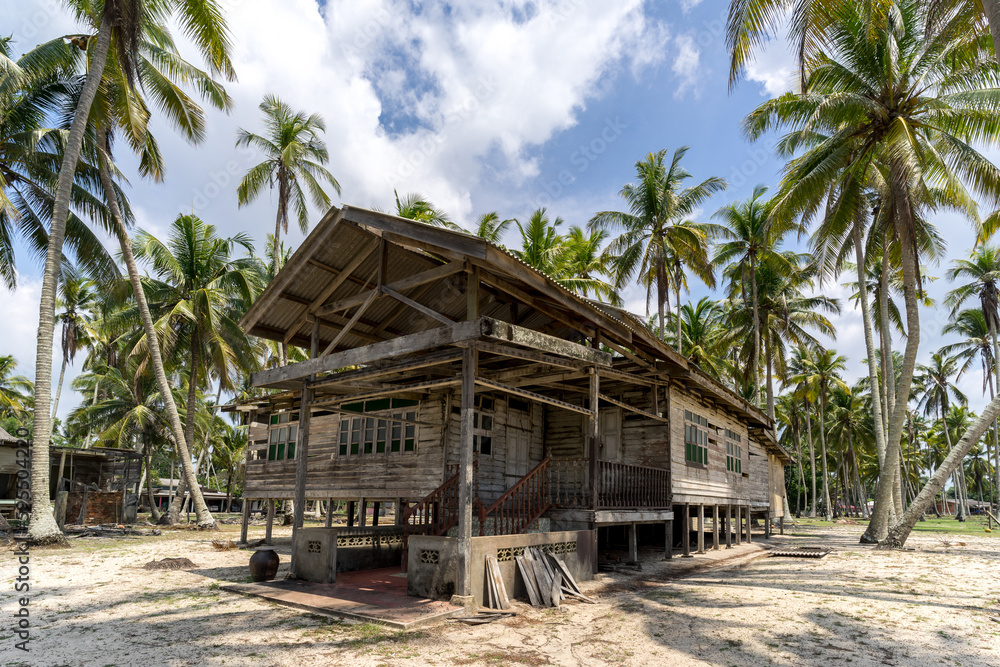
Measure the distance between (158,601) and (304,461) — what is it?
3032 millimetres

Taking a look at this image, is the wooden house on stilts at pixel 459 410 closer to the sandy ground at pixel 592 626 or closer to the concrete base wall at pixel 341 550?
the concrete base wall at pixel 341 550

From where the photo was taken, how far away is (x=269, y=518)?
1841cm

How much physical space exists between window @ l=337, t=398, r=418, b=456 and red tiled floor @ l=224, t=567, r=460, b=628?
13.4 feet

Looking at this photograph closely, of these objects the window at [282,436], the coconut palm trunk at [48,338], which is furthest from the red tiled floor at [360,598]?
the coconut palm trunk at [48,338]

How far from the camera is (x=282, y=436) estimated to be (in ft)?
61.5

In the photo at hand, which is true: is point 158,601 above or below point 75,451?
below

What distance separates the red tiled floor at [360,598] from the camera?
7996 mm

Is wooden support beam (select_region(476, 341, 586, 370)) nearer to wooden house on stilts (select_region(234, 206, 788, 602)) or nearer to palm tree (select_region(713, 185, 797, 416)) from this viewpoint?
wooden house on stilts (select_region(234, 206, 788, 602))

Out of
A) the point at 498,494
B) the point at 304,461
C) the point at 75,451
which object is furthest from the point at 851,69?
the point at 75,451

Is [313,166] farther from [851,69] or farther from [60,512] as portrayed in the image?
[851,69]

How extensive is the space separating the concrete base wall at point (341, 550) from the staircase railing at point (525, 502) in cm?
268

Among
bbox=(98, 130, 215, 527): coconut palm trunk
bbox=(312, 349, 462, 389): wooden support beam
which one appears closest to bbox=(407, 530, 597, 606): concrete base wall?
bbox=(312, 349, 462, 389): wooden support beam

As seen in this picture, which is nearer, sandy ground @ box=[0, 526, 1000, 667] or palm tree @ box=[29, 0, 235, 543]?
sandy ground @ box=[0, 526, 1000, 667]

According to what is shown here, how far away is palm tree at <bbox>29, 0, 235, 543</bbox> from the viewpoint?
16.5 meters
